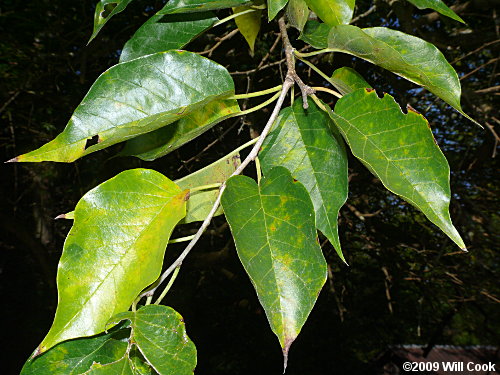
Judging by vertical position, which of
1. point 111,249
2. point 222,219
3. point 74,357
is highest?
point 111,249

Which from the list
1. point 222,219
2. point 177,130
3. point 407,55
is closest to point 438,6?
point 407,55

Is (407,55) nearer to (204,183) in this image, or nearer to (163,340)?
(204,183)

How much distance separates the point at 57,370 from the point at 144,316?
112 millimetres

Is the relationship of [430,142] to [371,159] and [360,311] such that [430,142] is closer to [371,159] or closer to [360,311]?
[371,159]

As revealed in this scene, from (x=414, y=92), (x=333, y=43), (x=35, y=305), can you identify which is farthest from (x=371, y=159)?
(x=35, y=305)

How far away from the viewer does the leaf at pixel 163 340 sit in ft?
1.45

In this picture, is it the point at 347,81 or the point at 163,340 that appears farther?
the point at 347,81

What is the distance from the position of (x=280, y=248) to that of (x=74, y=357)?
0.81ft

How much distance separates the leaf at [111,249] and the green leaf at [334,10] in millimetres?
281

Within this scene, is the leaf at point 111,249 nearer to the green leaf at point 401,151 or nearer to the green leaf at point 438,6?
the green leaf at point 401,151

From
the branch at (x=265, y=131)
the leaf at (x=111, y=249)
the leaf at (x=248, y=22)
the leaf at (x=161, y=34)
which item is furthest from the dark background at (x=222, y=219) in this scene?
the leaf at (x=111, y=249)

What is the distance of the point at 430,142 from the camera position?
44 cm

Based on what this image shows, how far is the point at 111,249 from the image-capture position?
45cm

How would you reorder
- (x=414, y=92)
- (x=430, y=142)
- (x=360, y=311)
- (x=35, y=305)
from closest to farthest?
(x=430, y=142) < (x=414, y=92) < (x=35, y=305) < (x=360, y=311)
